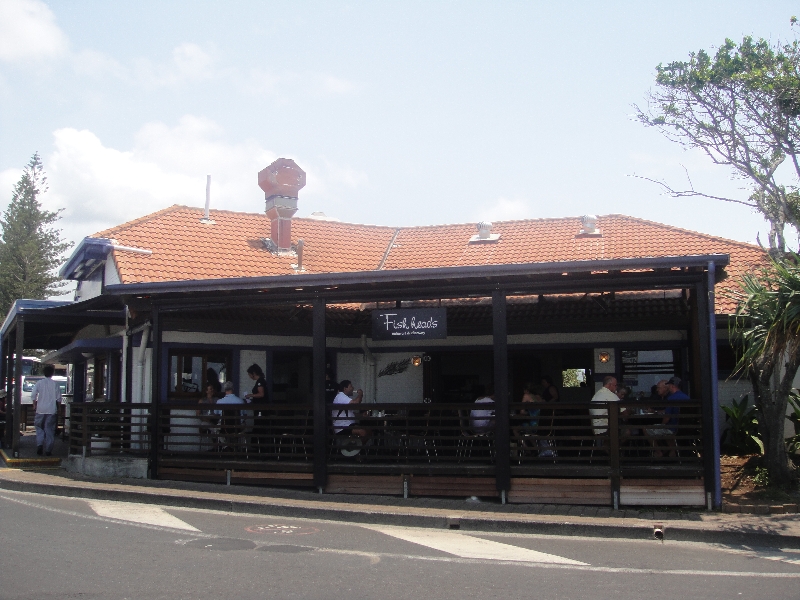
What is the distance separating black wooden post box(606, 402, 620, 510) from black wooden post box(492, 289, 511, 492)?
1.25 meters

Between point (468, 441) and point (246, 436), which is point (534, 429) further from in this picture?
point (246, 436)

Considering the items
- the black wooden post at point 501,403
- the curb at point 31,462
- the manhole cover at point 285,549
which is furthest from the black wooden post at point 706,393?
the curb at point 31,462

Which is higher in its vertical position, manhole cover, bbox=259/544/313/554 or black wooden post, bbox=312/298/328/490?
black wooden post, bbox=312/298/328/490

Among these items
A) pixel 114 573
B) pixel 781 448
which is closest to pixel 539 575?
pixel 114 573

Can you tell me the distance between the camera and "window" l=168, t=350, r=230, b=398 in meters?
15.0

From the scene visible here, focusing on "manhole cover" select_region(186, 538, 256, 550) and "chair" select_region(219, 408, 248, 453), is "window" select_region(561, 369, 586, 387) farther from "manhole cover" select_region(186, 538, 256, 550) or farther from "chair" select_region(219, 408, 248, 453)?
"manhole cover" select_region(186, 538, 256, 550)

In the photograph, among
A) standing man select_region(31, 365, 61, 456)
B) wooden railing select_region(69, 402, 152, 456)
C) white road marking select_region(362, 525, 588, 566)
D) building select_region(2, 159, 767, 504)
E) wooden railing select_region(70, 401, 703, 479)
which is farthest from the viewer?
standing man select_region(31, 365, 61, 456)

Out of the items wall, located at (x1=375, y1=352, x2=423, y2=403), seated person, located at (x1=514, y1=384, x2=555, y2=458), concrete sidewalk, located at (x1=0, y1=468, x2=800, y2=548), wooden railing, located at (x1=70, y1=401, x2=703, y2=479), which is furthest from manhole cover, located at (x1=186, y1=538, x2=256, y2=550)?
wall, located at (x1=375, y1=352, x2=423, y2=403)

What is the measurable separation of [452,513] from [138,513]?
12.2 ft

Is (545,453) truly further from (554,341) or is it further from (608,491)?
(554,341)

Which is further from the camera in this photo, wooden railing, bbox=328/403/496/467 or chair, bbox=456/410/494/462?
wooden railing, bbox=328/403/496/467

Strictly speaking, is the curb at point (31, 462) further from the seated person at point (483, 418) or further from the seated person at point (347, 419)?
the seated person at point (483, 418)

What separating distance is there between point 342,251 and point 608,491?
461 inches

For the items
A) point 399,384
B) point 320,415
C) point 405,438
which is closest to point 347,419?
point 320,415
